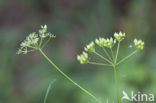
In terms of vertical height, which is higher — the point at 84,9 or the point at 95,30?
the point at 84,9

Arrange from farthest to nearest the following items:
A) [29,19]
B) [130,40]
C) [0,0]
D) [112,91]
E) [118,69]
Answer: [29,19], [0,0], [130,40], [118,69], [112,91]

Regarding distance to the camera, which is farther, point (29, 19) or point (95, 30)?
point (29, 19)

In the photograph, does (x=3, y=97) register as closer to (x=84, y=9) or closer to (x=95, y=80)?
(x=95, y=80)

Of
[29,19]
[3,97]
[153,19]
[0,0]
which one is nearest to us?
[3,97]

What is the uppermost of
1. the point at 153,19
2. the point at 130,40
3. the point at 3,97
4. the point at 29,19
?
the point at 29,19

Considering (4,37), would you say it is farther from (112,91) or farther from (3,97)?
(112,91)

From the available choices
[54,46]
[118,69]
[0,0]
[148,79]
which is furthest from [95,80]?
[0,0]
